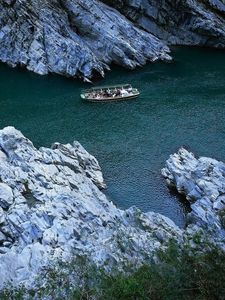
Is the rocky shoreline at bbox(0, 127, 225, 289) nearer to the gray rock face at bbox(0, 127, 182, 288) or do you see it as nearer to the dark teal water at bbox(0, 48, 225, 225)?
the gray rock face at bbox(0, 127, 182, 288)

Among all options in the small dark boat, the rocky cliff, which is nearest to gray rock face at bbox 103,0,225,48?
the rocky cliff

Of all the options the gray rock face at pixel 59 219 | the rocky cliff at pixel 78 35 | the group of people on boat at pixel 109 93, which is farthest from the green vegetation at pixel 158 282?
the rocky cliff at pixel 78 35

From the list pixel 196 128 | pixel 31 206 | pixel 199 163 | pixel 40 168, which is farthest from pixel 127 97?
pixel 31 206

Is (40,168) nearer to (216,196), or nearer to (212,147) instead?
(216,196)

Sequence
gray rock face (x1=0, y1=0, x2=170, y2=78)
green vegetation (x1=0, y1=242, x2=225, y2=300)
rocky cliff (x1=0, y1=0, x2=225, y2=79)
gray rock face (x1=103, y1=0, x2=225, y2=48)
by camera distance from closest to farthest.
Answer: green vegetation (x1=0, y1=242, x2=225, y2=300) < gray rock face (x1=0, y1=0, x2=170, y2=78) < rocky cliff (x1=0, y1=0, x2=225, y2=79) < gray rock face (x1=103, y1=0, x2=225, y2=48)

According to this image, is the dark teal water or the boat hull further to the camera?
the boat hull

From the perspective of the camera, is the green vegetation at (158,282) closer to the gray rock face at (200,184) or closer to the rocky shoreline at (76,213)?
the rocky shoreline at (76,213)
